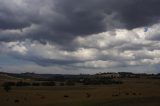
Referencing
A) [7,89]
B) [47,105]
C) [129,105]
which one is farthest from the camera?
[7,89]

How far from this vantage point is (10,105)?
203ft

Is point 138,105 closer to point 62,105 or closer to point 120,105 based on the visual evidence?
point 120,105

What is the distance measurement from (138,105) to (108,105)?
→ 5.37 metres

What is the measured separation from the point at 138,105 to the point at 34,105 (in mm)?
19341

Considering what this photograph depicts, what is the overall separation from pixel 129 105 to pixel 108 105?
385 cm

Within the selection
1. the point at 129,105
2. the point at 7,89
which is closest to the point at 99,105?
the point at 129,105

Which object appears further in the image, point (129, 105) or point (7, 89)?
point (7, 89)

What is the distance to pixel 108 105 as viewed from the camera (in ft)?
194

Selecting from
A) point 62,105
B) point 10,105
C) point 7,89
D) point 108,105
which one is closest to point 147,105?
point 108,105

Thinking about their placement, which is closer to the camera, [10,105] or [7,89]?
[10,105]

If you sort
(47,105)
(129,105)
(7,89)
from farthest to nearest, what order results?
(7,89) < (47,105) < (129,105)

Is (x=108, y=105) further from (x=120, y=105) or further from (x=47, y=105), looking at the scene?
(x=47, y=105)

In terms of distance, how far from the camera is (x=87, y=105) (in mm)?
59062

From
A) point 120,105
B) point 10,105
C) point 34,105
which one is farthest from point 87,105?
point 10,105
